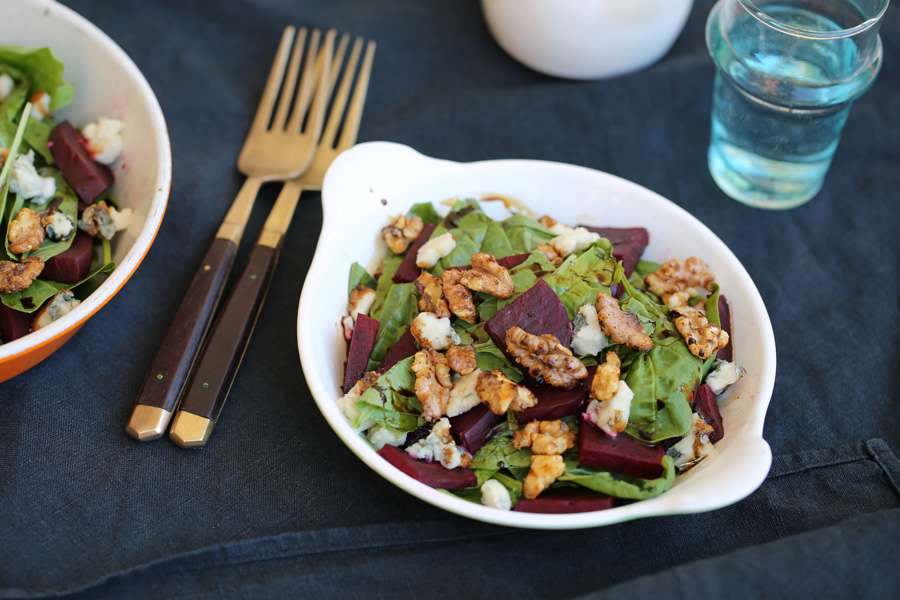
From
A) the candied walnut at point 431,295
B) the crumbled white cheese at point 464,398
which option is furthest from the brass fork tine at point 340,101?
the crumbled white cheese at point 464,398

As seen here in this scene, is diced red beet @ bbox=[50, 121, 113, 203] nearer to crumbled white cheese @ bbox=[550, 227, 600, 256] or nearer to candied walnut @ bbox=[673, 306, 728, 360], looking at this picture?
crumbled white cheese @ bbox=[550, 227, 600, 256]

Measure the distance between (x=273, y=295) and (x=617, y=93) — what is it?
0.89 meters

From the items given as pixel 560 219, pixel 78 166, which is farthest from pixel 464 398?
pixel 78 166

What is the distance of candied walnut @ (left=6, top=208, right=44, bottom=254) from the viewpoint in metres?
1.49

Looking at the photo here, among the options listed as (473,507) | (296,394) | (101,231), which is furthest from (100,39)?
(473,507)

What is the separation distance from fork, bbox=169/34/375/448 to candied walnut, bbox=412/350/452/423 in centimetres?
36

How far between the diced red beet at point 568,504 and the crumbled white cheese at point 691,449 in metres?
0.13

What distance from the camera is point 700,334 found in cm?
140

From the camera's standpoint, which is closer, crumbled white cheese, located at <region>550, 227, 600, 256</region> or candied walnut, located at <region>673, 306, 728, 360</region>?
candied walnut, located at <region>673, 306, 728, 360</region>

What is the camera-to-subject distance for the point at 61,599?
1.30 meters

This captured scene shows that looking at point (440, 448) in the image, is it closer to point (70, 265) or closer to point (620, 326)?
point (620, 326)

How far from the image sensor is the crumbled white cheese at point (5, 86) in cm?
170

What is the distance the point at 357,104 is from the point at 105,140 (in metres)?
0.53

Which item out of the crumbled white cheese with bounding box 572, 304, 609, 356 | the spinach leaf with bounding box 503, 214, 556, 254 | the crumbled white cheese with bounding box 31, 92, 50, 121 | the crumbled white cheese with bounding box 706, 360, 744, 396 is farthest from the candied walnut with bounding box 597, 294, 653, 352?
the crumbled white cheese with bounding box 31, 92, 50, 121
